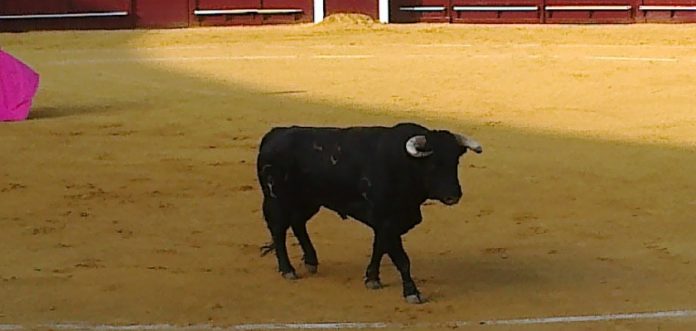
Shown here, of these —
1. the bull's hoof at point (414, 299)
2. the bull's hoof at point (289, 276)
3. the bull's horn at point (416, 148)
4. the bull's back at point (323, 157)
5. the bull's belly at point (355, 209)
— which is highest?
the bull's horn at point (416, 148)

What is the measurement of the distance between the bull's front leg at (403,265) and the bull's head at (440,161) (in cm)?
19

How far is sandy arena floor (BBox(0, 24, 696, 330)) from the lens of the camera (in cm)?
459

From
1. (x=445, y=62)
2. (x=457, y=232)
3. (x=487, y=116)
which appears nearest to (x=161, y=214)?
(x=457, y=232)

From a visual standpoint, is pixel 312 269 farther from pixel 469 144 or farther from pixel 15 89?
pixel 15 89

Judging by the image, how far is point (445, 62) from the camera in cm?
1410

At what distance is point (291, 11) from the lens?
19750 millimetres

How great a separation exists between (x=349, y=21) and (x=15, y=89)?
9.86m

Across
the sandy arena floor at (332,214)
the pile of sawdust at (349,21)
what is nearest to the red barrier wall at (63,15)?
the pile of sawdust at (349,21)

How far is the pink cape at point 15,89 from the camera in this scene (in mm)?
9758

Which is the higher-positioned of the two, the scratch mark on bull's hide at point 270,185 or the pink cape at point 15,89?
the scratch mark on bull's hide at point 270,185

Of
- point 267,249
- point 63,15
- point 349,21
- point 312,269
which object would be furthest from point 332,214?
point 63,15

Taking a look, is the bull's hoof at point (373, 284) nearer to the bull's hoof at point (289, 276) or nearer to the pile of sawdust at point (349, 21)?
the bull's hoof at point (289, 276)

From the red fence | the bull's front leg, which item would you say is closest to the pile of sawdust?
the red fence

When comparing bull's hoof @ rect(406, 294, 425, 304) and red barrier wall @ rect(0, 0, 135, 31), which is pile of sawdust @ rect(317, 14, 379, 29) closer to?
red barrier wall @ rect(0, 0, 135, 31)
